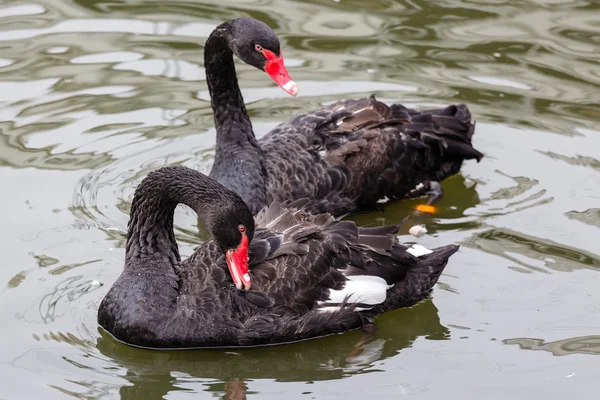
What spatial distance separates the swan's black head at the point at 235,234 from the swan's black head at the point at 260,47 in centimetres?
207

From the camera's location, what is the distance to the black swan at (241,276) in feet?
25.2

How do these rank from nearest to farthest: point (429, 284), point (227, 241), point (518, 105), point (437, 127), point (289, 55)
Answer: point (227, 241) → point (429, 284) → point (437, 127) → point (518, 105) → point (289, 55)

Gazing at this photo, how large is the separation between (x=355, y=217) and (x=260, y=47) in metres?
1.65

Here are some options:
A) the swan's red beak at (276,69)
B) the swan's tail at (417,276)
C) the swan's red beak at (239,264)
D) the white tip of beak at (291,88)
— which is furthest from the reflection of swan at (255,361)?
the swan's red beak at (276,69)

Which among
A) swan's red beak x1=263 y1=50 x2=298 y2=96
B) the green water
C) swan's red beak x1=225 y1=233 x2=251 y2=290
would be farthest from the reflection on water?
swan's red beak x1=263 y1=50 x2=298 y2=96

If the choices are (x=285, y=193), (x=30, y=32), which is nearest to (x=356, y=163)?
(x=285, y=193)

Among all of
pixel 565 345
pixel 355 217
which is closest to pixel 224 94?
pixel 355 217

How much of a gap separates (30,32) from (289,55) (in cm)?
283

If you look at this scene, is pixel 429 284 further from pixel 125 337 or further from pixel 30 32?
pixel 30 32

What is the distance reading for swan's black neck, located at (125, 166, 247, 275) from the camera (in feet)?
25.3

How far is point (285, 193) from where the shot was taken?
9508 mm

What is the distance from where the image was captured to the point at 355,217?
32.4 ft

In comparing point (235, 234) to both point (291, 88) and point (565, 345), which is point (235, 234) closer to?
point (291, 88)

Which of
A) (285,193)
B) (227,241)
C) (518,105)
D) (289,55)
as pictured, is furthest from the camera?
(289,55)
